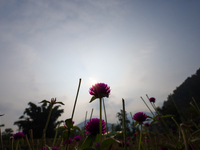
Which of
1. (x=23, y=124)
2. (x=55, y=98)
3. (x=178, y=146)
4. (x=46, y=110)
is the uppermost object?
(x=46, y=110)

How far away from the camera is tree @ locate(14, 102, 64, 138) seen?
2192 centimetres

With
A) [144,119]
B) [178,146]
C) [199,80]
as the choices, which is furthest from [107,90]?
[199,80]

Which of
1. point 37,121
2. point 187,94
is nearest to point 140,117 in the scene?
point 37,121

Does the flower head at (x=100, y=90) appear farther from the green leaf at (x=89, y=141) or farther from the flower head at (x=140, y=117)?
the flower head at (x=140, y=117)

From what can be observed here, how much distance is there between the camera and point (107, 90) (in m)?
1.21

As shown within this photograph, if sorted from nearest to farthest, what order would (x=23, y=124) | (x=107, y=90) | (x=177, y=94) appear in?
(x=107, y=90)
(x=23, y=124)
(x=177, y=94)

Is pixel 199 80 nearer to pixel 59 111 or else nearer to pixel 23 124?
pixel 59 111

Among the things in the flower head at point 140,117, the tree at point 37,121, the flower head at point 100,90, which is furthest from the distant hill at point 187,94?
the flower head at point 100,90

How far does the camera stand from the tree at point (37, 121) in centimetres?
2192

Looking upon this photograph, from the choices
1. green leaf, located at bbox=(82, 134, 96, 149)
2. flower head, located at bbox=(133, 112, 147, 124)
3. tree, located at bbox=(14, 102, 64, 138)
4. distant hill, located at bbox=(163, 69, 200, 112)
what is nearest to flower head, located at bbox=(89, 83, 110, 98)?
green leaf, located at bbox=(82, 134, 96, 149)

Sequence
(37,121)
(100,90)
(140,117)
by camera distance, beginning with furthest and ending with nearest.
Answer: (37,121) < (140,117) < (100,90)

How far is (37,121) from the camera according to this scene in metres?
23.2

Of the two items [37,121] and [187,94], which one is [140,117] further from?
[187,94]

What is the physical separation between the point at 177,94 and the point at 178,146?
177 ft
